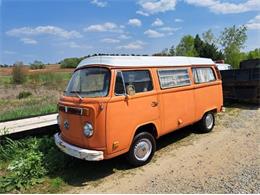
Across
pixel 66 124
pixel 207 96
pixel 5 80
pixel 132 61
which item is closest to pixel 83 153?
pixel 66 124

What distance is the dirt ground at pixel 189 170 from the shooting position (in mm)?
4387

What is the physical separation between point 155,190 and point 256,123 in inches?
214

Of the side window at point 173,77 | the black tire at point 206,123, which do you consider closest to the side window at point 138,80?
the side window at point 173,77

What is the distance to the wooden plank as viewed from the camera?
6434 millimetres

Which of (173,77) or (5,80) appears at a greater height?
(173,77)

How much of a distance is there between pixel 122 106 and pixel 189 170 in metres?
1.85

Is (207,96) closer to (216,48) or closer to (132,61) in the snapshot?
(132,61)

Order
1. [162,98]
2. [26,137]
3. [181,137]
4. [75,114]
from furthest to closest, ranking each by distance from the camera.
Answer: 1. [181,137]
2. [26,137]
3. [162,98]
4. [75,114]

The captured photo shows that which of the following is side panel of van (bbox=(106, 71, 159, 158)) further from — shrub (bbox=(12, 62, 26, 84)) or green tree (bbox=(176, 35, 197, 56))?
green tree (bbox=(176, 35, 197, 56))

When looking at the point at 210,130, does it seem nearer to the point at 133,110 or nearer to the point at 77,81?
the point at 133,110

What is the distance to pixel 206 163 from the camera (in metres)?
5.29

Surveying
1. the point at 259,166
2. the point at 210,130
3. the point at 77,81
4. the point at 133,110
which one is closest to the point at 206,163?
the point at 259,166

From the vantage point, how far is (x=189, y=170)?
4.98 metres

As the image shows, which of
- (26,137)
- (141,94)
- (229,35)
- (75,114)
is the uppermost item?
(229,35)
